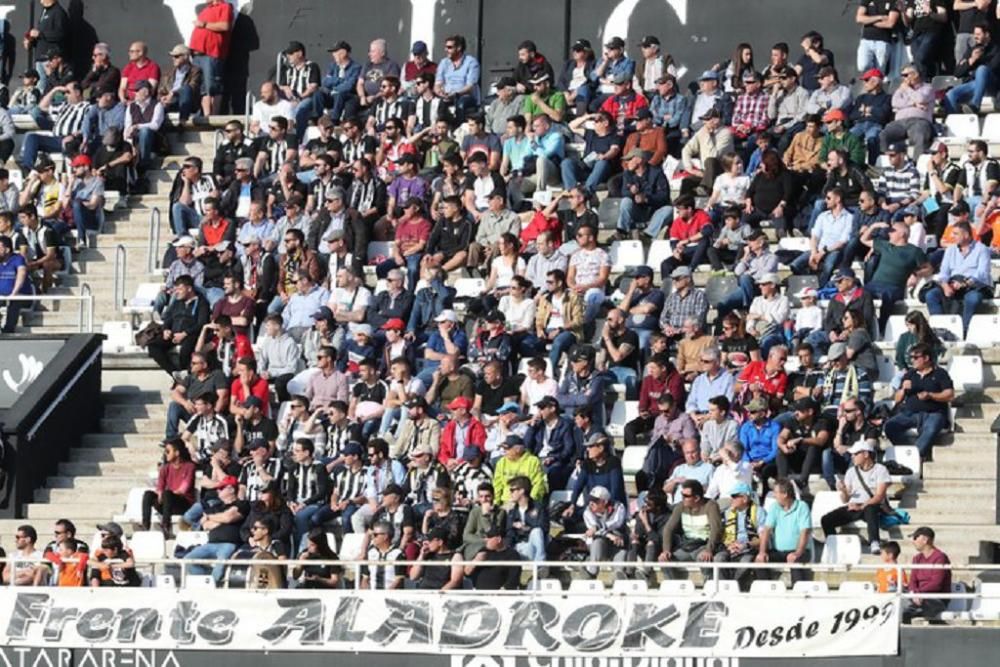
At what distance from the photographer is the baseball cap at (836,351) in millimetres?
24469

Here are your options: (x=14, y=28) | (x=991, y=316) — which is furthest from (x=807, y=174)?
(x=14, y=28)

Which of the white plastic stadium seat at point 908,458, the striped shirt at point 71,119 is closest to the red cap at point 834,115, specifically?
the white plastic stadium seat at point 908,458

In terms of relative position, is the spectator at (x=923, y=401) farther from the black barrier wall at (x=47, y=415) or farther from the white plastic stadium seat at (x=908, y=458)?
the black barrier wall at (x=47, y=415)

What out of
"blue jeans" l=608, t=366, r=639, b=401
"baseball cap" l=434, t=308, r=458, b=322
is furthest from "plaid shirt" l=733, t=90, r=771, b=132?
"baseball cap" l=434, t=308, r=458, b=322

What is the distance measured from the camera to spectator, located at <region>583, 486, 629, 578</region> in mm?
23031

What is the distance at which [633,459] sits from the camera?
24672 mm

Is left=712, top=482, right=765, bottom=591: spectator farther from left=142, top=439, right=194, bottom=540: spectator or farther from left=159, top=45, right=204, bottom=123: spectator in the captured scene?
left=159, top=45, right=204, bottom=123: spectator

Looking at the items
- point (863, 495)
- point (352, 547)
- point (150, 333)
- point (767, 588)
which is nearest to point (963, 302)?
point (863, 495)

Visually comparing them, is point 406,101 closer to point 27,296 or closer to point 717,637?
point 27,296

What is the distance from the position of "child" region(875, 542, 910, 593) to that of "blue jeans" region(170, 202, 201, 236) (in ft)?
33.7

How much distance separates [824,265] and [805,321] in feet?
3.39

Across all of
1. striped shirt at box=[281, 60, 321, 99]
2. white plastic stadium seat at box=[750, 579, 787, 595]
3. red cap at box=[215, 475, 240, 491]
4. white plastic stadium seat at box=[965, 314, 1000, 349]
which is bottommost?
white plastic stadium seat at box=[750, 579, 787, 595]

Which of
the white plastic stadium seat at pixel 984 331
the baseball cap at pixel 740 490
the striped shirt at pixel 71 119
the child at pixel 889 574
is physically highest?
the striped shirt at pixel 71 119

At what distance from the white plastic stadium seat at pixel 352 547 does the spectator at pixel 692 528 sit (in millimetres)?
2744
